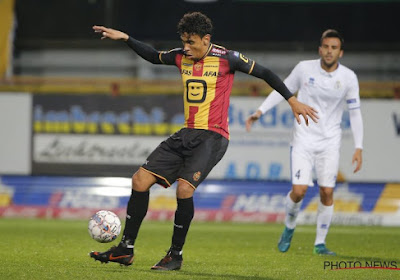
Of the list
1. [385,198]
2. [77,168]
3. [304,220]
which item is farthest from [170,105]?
[385,198]

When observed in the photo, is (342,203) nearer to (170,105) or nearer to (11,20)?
(170,105)

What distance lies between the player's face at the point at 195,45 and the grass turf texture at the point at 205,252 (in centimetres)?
202

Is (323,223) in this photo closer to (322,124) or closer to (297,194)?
(297,194)

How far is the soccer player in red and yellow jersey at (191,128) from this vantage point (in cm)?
805

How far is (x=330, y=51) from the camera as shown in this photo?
1021 cm

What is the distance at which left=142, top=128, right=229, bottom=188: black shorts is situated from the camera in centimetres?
807

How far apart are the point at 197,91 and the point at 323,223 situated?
304cm

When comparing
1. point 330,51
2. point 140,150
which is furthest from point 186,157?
point 140,150

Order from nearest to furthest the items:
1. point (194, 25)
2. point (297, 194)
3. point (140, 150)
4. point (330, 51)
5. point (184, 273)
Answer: point (184, 273), point (194, 25), point (330, 51), point (297, 194), point (140, 150)

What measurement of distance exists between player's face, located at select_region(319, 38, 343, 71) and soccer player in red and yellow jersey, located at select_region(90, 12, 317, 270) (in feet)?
7.19

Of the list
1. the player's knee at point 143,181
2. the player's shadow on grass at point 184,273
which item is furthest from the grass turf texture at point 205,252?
the player's knee at point 143,181

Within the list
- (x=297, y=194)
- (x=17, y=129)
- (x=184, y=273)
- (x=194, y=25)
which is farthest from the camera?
(x=17, y=129)

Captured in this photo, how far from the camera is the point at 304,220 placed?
53.9 feet

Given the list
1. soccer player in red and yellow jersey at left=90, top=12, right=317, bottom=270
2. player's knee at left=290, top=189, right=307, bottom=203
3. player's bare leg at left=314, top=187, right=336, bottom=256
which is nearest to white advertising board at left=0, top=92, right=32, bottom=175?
player's knee at left=290, top=189, right=307, bottom=203
